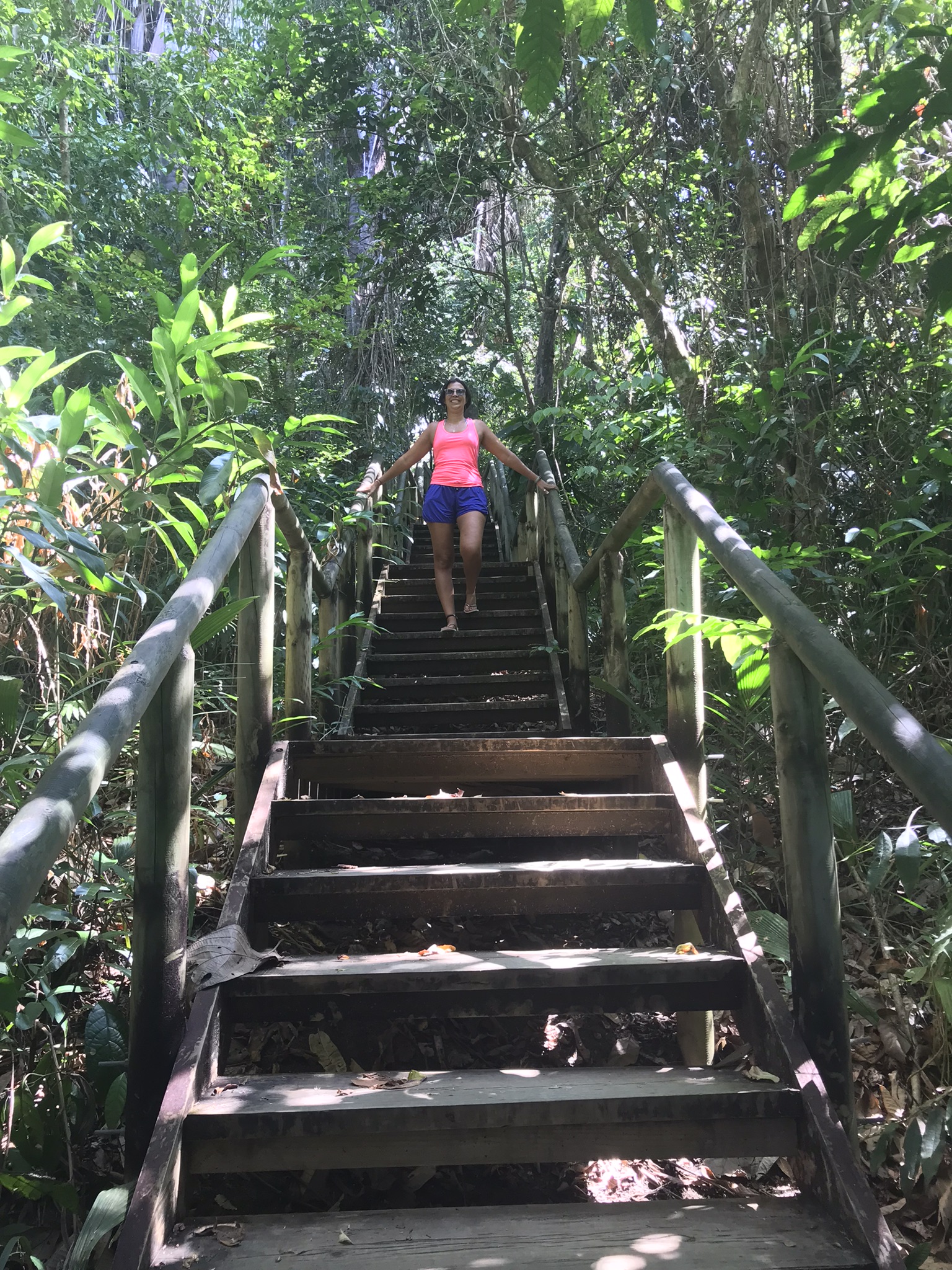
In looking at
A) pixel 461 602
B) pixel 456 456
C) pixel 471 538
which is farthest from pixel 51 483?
pixel 461 602

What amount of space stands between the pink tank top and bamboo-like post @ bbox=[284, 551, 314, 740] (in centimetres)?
214

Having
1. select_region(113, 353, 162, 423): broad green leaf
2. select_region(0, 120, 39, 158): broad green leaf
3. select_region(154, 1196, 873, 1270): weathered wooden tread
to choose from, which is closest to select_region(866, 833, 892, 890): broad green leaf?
select_region(154, 1196, 873, 1270): weathered wooden tread

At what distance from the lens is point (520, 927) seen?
2.73 metres

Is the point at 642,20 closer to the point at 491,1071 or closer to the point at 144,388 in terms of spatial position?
the point at 144,388

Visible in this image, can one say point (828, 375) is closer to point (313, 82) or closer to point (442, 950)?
point (442, 950)

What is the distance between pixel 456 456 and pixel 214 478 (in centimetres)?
312


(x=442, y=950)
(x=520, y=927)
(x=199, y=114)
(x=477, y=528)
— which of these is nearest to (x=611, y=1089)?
(x=442, y=950)

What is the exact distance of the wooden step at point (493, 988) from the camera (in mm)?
1735

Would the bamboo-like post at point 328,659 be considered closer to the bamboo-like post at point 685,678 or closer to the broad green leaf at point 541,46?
the bamboo-like post at point 685,678

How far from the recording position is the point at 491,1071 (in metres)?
1.66

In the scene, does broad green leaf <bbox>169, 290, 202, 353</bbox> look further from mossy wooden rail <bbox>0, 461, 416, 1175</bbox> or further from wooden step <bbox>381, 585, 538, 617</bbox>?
wooden step <bbox>381, 585, 538, 617</bbox>

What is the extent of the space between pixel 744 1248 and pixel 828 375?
285 cm

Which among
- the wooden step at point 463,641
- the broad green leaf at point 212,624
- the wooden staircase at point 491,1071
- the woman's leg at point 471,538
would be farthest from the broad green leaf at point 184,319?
the woman's leg at point 471,538

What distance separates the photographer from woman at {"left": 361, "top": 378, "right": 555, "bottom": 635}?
16.0 ft
